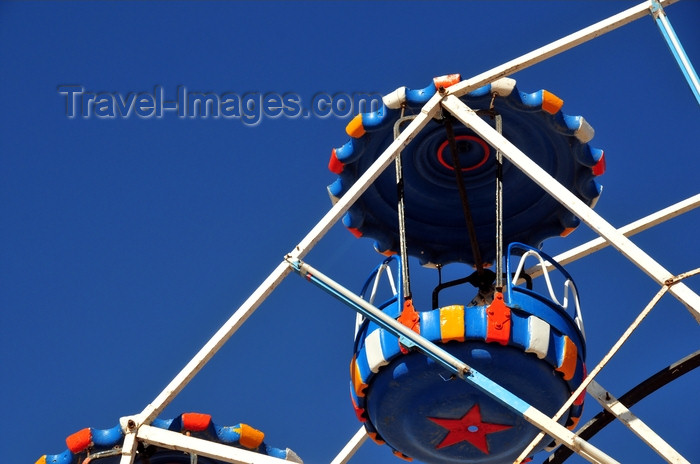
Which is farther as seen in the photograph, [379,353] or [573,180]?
[573,180]

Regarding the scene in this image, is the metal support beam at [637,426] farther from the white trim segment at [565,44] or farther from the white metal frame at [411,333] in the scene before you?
the white trim segment at [565,44]

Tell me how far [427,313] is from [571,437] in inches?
115

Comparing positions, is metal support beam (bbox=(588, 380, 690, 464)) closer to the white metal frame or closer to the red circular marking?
the white metal frame

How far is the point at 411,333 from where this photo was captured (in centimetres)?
1972

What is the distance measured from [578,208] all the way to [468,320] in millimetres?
2180

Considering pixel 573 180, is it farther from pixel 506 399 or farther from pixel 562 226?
pixel 506 399

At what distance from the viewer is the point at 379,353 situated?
66.8ft

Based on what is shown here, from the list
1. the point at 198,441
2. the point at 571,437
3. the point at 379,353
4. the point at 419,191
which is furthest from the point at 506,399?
the point at 419,191

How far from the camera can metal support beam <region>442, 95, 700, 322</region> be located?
61.3ft

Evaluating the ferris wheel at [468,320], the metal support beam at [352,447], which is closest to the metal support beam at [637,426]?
the ferris wheel at [468,320]

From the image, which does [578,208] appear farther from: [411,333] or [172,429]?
[172,429]

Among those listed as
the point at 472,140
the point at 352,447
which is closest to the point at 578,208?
the point at 472,140

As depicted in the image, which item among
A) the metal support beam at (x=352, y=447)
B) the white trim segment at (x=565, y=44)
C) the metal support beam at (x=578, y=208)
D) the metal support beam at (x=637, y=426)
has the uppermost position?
the white trim segment at (x=565, y=44)

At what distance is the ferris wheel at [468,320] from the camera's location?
19891 mm
